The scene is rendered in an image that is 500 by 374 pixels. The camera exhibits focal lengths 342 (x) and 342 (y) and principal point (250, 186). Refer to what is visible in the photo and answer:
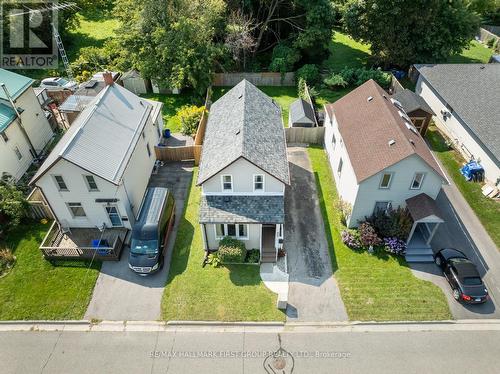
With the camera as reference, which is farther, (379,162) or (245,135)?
(245,135)

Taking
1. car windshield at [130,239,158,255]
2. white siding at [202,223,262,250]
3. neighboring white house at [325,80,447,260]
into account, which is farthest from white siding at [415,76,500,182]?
car windshield at [130,239,158,255]

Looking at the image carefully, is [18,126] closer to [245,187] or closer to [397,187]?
[245,187]

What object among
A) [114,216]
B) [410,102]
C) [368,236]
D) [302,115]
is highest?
[410,102]

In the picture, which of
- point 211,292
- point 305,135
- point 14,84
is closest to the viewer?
point 211,292

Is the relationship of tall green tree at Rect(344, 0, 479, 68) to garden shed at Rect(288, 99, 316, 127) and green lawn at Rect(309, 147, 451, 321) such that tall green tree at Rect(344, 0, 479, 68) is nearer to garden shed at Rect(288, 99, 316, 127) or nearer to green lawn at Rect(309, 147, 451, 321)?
garden shed at Rect(288, 99, 316, 127)

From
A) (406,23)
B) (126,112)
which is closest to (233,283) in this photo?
(126,112)

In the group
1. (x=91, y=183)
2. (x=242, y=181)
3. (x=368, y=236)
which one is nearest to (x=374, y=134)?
(x=368, y=236)

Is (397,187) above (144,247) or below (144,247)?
above

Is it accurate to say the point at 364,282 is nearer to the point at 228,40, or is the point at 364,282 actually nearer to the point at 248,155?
the point at 248,155

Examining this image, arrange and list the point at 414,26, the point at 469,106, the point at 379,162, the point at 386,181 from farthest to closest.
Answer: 1. the point at 414,26
2. the point at 469,106
3. the point at 386,181
4. the point at 379,162
